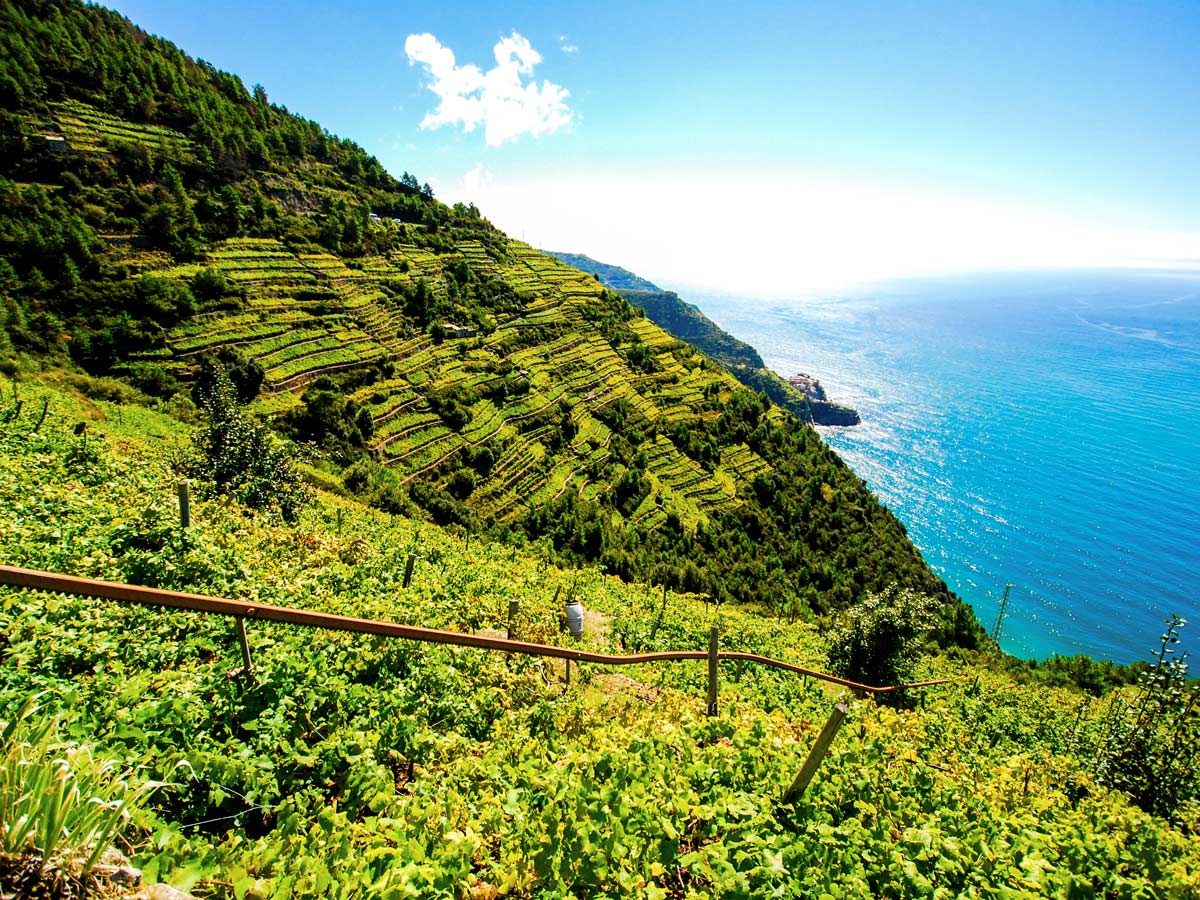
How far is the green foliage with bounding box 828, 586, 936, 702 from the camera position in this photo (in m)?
14.2

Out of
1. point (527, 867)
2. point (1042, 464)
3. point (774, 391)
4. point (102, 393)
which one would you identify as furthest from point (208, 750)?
point (1042, 464)

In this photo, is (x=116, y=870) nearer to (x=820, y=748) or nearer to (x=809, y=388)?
(x=820, y=748)

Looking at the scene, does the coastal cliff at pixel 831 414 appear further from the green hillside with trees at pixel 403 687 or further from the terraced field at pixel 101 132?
the terraced field at pixel 101 132

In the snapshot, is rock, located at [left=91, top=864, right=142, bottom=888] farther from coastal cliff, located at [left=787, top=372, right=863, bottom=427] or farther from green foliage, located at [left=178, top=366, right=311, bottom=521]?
coastal cliff, located at [left=787, top=372, right=863, bottom=427]

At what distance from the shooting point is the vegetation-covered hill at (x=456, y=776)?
121 inches

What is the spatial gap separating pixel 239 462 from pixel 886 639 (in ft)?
69.9

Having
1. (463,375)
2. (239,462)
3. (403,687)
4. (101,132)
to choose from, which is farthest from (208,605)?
(101,132)

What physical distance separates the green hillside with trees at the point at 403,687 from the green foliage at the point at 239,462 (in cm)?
13

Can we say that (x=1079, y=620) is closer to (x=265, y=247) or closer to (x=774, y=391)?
(x=774, y=391)

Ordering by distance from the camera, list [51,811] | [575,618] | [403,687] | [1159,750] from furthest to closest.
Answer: [575,618] → [1159,750] → [403,687] → [51,811]

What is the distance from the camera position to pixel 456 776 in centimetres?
413

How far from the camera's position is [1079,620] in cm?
6994

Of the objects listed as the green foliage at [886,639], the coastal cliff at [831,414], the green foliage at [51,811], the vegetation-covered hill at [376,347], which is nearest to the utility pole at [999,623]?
the vegetation-covered hill at [376,347]

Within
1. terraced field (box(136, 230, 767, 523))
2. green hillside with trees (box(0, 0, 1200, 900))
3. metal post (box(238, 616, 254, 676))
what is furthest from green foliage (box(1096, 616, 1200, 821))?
terraced field (box(136, 230, 767, 523))
